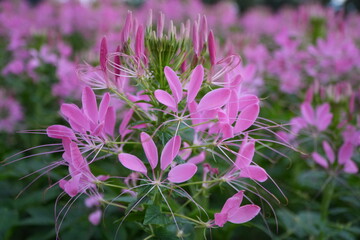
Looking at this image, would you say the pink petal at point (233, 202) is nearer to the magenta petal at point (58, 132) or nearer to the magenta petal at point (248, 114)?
the magenta petal at point (248, 114)

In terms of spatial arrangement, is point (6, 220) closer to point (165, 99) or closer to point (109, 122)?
point (109, 122)

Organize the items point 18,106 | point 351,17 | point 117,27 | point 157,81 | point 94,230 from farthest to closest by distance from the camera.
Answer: point 351,17 < point 117,27 < point 18,106 < point 94,230 < point 157,81

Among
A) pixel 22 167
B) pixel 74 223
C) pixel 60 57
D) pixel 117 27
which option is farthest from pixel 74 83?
pixel 117 27

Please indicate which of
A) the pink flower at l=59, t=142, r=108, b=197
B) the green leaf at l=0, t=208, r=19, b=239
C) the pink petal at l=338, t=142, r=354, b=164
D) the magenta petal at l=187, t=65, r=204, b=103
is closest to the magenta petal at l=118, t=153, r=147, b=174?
the pink flower at l=59, t=142, r=108, b=197

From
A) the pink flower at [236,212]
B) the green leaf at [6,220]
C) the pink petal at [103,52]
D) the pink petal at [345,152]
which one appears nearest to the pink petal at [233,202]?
the pink flower at [236,212]

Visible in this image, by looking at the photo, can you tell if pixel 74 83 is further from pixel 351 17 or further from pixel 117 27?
pixel 351 17
